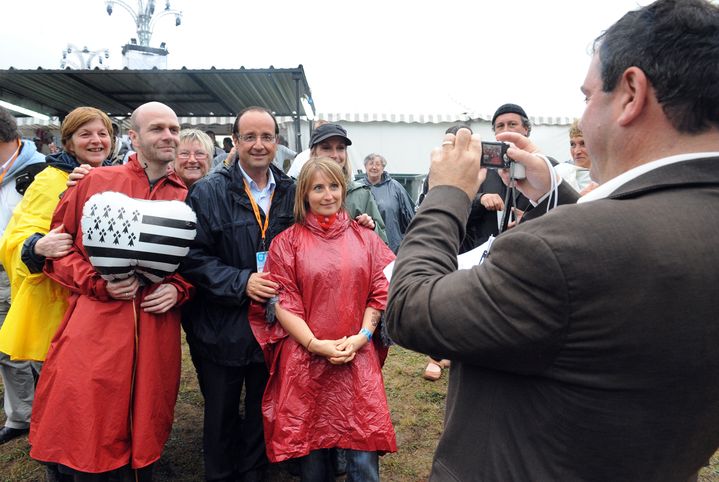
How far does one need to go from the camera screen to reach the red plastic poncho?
1.33 m

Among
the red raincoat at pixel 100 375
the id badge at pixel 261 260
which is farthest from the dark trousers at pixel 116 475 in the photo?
the id badge at pixel 261 260

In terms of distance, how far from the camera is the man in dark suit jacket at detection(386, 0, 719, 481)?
759mm

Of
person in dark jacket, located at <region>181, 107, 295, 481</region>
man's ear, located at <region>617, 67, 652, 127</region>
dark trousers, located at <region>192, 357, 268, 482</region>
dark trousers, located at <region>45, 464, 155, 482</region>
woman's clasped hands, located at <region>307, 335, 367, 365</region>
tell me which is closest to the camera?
man's ear, located at <region>617, 67, 652, 127</region>

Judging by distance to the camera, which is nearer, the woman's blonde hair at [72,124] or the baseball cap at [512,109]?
the woman's blonde hair at [72,124]

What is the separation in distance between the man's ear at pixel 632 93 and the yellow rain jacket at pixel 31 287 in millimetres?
2880

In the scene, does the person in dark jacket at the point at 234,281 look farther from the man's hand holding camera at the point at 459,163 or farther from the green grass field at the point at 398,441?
the man's hand holding camera at the point at 459,163

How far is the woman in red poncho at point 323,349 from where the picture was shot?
7.73ft

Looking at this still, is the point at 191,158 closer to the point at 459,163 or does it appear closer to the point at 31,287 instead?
the point at 31,287

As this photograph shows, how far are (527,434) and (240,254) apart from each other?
2.07m

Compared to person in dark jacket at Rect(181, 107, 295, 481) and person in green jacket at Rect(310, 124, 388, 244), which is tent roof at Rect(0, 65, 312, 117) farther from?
person in dark jacket at Rect(181, 107, 295, 481)

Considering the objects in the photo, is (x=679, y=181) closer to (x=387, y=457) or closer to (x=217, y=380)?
(x=217, y=380)

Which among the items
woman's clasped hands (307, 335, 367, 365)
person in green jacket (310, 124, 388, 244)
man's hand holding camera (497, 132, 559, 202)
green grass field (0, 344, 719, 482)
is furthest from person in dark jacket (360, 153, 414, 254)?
man's hand holding camera (497, 132, 559, 202)

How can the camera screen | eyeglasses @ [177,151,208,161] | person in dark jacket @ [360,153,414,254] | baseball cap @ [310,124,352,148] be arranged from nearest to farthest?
the camera screen, baseball cap @ [310,124,352,148], eyeglasses @ [177,151,208,161], person in dark jacket @ [360,153,414,254]

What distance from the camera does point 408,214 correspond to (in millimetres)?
5012
